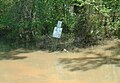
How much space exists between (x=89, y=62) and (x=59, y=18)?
7.86 feet

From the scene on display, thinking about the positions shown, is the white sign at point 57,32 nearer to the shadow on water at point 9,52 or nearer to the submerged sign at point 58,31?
the submerged sign at point 58,31

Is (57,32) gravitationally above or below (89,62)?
above

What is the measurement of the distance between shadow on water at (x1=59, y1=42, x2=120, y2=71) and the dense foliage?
1388 millimetres

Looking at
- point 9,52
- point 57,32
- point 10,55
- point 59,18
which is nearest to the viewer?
point 10,55

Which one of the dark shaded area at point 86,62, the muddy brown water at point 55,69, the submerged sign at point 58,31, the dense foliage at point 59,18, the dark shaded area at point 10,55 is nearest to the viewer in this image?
the muddy brown water at point 55,69

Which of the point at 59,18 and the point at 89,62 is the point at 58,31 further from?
the point at 89,62

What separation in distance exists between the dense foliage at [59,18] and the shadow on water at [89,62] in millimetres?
1388

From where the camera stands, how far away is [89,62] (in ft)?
31.9

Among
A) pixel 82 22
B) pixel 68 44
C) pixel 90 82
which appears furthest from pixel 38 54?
pixel 90 82

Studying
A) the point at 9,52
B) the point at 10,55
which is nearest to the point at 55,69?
the point at 10,55

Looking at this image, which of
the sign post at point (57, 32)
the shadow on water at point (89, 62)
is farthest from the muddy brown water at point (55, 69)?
the sign post at point (57, 32)

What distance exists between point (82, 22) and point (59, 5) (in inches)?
37.7

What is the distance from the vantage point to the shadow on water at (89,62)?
368 inches

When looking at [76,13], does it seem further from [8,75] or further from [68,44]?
[8,75]
